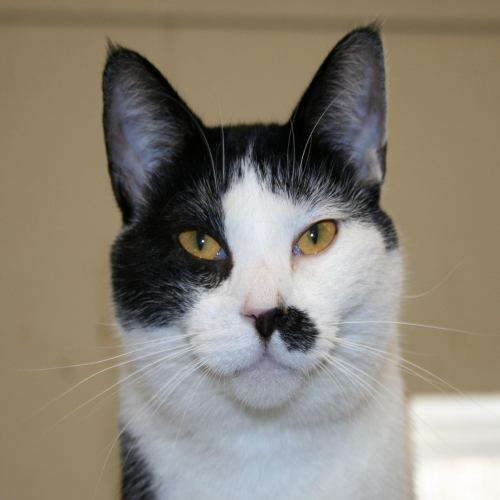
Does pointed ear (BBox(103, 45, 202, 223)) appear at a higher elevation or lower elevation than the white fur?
higher

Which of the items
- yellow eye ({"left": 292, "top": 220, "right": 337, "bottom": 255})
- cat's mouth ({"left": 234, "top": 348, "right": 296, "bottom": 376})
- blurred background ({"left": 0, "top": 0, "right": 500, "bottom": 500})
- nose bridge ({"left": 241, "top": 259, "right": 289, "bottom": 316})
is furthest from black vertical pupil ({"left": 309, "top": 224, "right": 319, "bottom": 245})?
blurred background ({"left": 0, "top": 0, "right": 500, "bottom": 500})

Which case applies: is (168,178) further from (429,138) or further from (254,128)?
(429,138)

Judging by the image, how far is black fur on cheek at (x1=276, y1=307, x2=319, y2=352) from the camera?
1.10m

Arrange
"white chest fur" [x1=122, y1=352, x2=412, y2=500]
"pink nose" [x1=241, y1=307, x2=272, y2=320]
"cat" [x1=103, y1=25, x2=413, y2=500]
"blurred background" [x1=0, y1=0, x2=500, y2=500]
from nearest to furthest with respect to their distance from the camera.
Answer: "pink nose" [x1=241, y1=307, x2=272, y2=320] < "cat" [x1=103, y1=25, x2=413, y2=500] < "white chest fur" [x1=122, y1=352, x2=412, y2=500] < "blurred background" [x1=0, y1=0, x2=500, y2=500]

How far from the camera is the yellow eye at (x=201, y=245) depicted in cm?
126

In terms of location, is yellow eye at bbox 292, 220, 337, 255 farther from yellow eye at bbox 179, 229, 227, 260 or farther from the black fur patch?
the black fur patch

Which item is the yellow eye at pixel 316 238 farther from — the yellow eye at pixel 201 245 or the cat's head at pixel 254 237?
the yellow eye at pixel 201 245

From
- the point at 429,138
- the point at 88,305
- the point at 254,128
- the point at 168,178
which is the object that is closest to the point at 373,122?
the point at 254,128

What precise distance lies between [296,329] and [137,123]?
0.53 metres

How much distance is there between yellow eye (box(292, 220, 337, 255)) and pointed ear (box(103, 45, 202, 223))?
300 mm

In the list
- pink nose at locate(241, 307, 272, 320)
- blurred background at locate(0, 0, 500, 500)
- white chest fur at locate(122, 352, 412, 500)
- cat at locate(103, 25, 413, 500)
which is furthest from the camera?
blurred background at locate(0, 0, 500, 500)

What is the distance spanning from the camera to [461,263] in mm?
2375

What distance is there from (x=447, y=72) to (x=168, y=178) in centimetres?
139

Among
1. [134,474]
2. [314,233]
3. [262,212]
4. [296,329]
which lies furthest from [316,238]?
[134,474]
